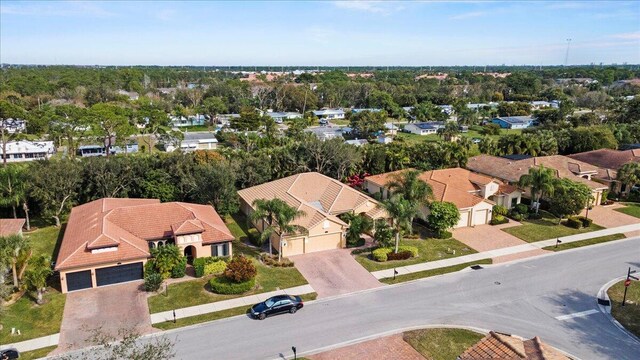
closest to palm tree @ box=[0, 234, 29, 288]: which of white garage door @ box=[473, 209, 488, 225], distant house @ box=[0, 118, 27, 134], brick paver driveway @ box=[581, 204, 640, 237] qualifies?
white garage door @ box=[473, 209, 488, 225]

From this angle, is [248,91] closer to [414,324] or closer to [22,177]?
[22,177]

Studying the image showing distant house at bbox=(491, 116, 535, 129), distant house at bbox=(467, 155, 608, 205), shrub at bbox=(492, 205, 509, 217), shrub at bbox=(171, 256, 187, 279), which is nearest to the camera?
shrub at bbox=(171, 256, 187, 279)

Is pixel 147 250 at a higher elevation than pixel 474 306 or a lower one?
higher

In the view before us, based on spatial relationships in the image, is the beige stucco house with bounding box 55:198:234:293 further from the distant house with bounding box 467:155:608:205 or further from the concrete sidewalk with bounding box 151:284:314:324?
the distant house with bounding box 467:155:608:205

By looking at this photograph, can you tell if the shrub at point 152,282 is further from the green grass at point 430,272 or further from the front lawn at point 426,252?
the green grass at point 430,272

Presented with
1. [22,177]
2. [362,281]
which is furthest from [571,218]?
[22,177]

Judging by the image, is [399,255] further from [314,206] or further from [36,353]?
[36,353]
